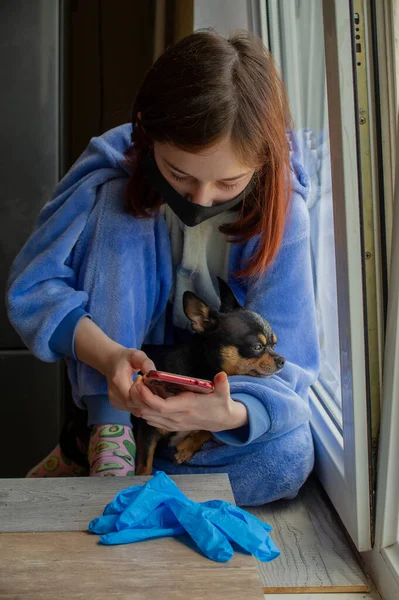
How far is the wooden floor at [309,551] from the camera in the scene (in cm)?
125

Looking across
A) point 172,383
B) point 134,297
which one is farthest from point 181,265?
point 172,383

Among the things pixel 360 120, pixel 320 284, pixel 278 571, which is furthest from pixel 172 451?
pixel 360 120

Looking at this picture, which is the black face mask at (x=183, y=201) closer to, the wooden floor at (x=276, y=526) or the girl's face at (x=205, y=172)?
the girl's face at (x=205, y=172)

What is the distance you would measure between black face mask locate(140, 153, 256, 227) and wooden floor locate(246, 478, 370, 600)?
60 centimetres

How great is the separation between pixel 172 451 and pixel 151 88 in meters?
0.70

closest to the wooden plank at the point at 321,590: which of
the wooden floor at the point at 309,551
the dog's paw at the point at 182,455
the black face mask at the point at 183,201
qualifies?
the wooden floor at the point at 309,551

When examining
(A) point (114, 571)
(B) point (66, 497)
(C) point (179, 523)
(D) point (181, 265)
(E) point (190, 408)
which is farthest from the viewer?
(D) point (181, 265)

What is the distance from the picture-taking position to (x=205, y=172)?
1.25 meters

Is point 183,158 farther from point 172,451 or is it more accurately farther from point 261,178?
point 172,451

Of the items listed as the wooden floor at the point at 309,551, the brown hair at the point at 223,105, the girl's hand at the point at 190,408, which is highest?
the brown hair at the point at 223,105

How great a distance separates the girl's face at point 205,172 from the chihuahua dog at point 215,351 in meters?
0.20

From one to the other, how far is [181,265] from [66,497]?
1.79 ft

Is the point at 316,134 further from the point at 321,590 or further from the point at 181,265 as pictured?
the point at 321,590

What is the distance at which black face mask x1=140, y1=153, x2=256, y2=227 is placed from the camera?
1328mm
